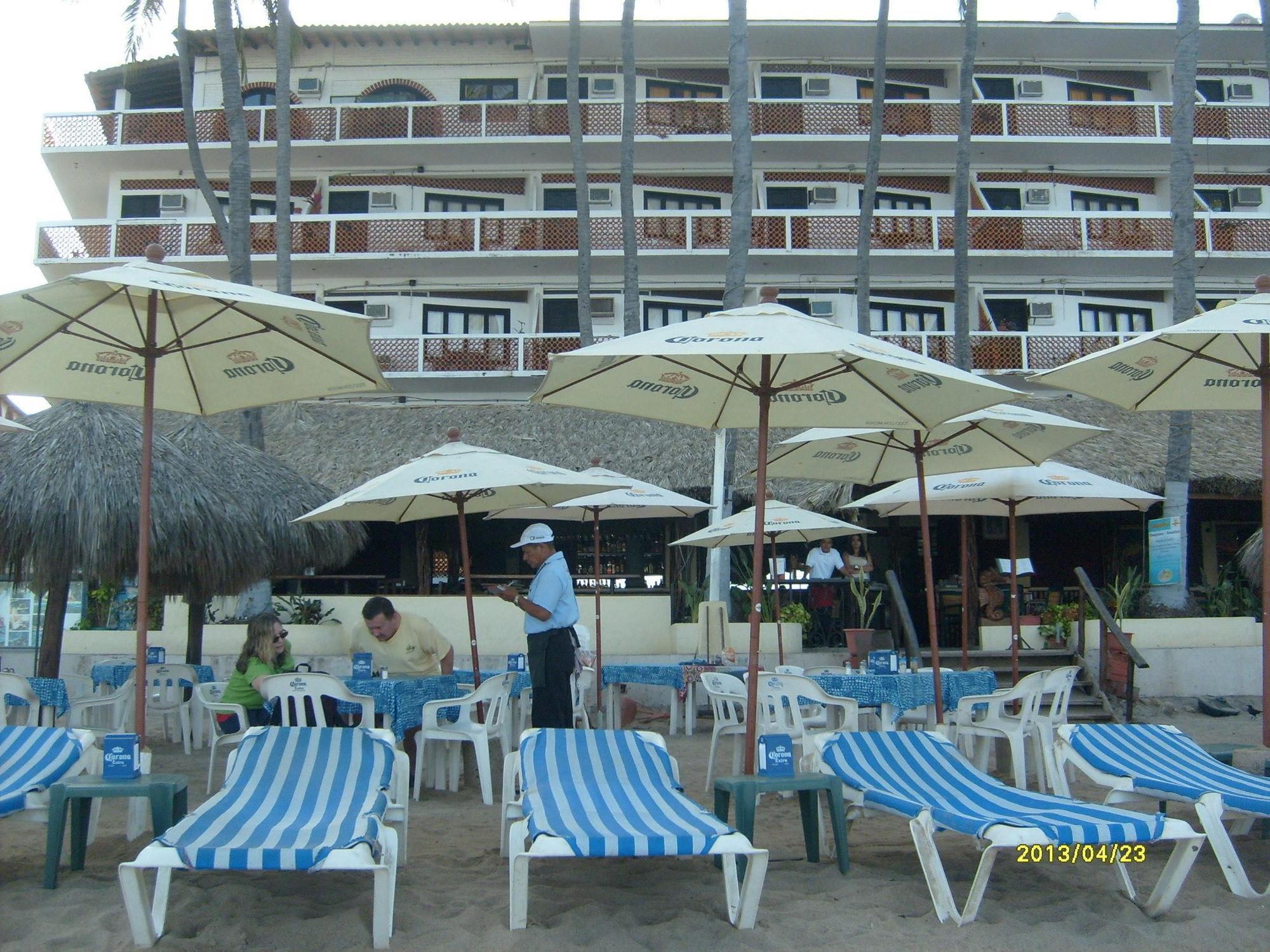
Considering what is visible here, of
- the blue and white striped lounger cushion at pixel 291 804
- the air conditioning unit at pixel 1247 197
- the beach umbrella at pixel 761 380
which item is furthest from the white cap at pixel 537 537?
the air conditioning unit at pixel 1247 197

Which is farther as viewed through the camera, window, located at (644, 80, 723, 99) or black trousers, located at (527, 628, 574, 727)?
window, located at (644, 80, 723, 99)

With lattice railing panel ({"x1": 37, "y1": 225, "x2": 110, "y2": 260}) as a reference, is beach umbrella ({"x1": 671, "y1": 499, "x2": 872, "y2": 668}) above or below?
below

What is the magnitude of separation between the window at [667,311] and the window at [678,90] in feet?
15.3

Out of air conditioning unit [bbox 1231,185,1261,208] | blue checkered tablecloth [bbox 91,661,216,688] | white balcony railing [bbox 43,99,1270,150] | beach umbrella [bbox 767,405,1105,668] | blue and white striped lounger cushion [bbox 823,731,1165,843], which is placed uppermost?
white balcony railing [bbox 43,99,1270,150]

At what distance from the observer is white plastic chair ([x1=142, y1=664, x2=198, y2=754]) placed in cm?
939

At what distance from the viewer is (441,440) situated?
61.6 feet

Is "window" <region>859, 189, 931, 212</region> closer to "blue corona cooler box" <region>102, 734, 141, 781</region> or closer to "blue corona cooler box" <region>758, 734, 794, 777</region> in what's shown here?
"blue corona cooler box" <region>758, 734, 794, 777</region>

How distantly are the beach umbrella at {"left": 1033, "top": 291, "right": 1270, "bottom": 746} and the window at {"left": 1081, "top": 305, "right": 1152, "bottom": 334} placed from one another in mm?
16901

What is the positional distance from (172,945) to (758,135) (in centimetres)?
2101

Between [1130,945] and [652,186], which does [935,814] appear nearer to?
[1130,945]

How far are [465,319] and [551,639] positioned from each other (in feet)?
55.7

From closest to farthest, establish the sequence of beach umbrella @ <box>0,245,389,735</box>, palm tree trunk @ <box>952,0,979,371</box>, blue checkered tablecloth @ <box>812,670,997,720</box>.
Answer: beach umbrella @ <box>0,245,389,735</box>, blue checkered tablecloth @ <box>812,670,997,720</box>, palm tree trunk @ <box>952,0,979,371</box>

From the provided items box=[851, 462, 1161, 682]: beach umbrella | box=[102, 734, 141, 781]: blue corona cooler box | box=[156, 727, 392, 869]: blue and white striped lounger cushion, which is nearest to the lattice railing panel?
box=[851, 462, 1161, 682]: beach umbrella

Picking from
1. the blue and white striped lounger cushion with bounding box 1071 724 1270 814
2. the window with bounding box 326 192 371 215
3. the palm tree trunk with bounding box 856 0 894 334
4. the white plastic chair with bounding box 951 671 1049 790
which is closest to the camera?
the blue and white striped lounger cushion with bounding box 1071 724 1270 814
